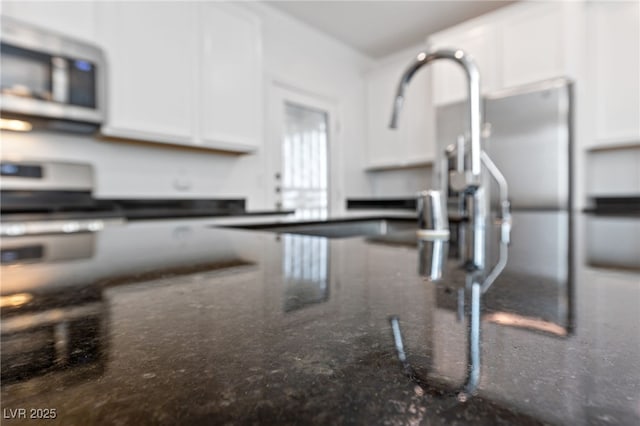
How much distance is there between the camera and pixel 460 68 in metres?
3.04

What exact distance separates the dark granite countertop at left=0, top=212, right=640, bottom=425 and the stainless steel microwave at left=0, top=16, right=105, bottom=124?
1.80 m

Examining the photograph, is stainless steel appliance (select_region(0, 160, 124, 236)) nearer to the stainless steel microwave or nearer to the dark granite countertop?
the stainless steel microwave

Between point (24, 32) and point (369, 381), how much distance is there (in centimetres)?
225

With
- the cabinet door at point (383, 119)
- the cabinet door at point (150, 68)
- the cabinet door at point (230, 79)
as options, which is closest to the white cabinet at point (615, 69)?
the cabinet door at point (383, 119)

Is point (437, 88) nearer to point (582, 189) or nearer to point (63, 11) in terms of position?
point (582, 189)

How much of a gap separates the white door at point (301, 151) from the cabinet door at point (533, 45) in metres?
1.72

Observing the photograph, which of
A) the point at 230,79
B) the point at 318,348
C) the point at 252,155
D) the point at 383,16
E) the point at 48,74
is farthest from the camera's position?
the point at 383,16

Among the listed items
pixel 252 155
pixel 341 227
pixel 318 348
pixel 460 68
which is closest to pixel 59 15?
pixel 252 155

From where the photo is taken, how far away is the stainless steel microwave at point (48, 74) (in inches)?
63.2

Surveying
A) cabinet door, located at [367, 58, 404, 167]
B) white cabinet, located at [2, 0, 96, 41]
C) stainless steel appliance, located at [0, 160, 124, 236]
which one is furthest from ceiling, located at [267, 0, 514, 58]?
stainless steel appliance, located at [0, 160, 124, 236]

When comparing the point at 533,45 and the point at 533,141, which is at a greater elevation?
the point at 533,45

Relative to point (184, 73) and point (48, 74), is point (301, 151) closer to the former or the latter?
point (184, 73)

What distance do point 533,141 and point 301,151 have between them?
1.98m

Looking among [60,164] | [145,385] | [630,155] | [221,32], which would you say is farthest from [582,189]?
[60,164]
